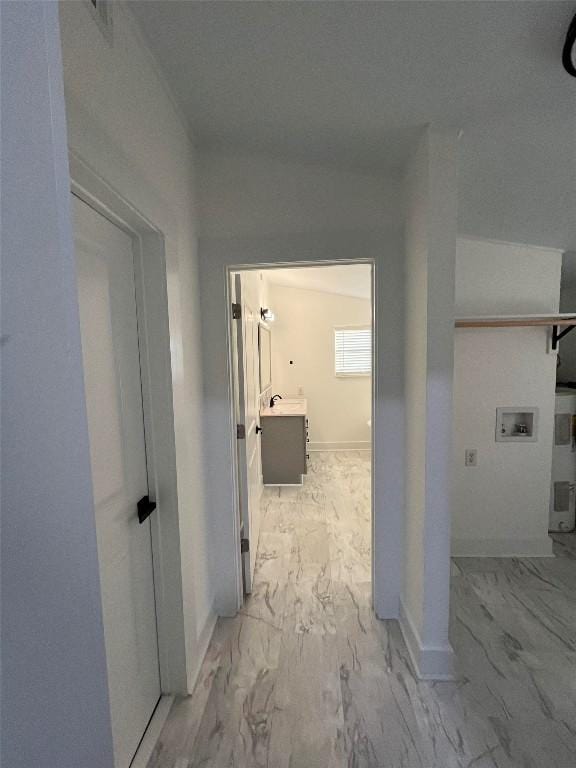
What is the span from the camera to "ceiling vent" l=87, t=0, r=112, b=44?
0.89 metres

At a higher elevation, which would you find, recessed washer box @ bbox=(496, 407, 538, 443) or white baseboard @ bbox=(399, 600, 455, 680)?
recessed washer box @ bbox=(496, 407, 538, 443)

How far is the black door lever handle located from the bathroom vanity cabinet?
8.48 feet

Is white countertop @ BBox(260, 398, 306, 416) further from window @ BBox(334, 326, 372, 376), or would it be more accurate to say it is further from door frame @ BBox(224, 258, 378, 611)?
door frame @ BBox(224, 258, 378, 611)

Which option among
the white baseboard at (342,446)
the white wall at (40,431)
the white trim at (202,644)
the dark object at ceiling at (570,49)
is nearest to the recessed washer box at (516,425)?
the dark object at ceiling at (570,49)

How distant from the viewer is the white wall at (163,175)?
0.86 meters

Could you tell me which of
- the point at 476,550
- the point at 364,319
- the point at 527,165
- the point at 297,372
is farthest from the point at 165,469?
the point at 364,319

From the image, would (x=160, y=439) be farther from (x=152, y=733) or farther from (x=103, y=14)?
(x=103, y=14)

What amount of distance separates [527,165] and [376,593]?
7.39ft

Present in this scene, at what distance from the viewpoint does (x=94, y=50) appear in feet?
2.94

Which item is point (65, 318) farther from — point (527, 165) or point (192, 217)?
point (527, 165)

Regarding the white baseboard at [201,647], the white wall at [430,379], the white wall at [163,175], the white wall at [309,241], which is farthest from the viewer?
the white wall at [309,241]

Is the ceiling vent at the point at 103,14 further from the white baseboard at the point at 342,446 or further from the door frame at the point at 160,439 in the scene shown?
the white baseboard at the point at 342,446

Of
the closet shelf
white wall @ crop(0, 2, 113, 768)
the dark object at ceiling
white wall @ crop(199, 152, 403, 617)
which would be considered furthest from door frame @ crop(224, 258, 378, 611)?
white wall @ crop(0, 2, 113, 768)

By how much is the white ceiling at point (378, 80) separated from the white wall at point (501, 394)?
71 cm
